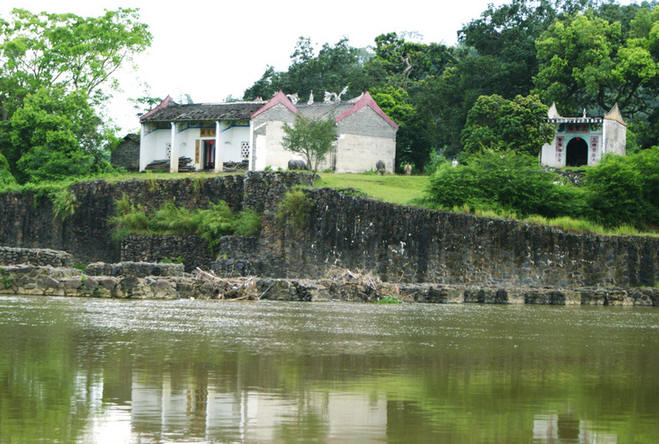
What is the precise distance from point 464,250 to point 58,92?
96.7ft

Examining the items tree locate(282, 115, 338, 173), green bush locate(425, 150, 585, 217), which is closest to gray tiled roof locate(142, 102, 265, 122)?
tree locate(282, 115, 338, 173)

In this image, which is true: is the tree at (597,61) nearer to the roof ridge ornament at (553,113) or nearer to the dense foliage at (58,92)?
the roof ridge ornament at (553,113)

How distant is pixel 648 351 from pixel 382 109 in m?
46.0

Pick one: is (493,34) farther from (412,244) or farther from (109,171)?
(412,244)

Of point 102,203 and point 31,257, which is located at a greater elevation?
point 102,203

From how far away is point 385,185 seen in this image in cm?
4325

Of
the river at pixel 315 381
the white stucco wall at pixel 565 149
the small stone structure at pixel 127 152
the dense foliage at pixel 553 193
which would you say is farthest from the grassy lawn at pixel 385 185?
the river at pixel 315 381

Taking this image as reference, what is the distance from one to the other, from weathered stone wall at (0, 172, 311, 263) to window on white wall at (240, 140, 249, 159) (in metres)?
9.32

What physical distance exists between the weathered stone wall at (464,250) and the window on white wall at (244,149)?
17197 millimetres

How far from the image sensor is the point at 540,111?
47.2 m

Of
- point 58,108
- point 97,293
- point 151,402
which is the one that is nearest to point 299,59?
point 58,108

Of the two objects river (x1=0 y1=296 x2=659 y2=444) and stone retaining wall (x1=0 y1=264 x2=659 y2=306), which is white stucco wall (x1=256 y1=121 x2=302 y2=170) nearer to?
stone retaining wall (x1=0 y1=264 x2=659 y2=306)

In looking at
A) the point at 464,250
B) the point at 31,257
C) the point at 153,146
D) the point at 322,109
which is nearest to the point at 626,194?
the point at 464,250

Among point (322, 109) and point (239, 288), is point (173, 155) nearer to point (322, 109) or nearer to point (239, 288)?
point (322, 109)
